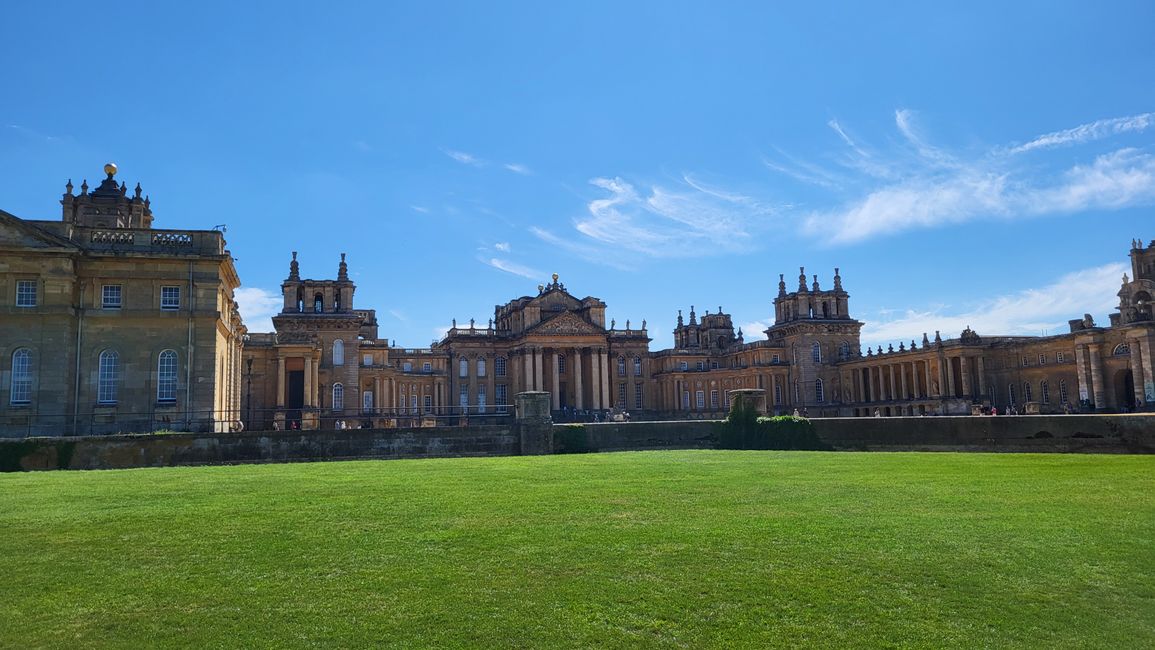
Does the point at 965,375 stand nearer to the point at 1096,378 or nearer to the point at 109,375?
the point at 1096,378

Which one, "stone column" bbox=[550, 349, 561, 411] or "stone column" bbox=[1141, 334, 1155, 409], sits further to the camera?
"stone column" bbox=[550, 349, 561, 411]

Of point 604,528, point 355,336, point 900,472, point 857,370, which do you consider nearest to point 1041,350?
point 857,370

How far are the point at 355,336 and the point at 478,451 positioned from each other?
3204 cm

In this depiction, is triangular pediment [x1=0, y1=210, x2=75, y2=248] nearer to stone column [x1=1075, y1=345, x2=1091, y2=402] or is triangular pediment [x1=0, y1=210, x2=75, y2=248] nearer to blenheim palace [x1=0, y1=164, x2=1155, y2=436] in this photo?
blenheim palace [x1=0, y1=164, x2=1155, y2=436]

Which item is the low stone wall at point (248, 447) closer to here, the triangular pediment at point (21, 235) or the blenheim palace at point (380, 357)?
the blenheim palace at point (380, 357)

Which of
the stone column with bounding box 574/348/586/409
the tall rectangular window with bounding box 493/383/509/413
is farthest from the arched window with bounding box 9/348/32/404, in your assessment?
the tall rectangular window with bounding box 493/383/509/413

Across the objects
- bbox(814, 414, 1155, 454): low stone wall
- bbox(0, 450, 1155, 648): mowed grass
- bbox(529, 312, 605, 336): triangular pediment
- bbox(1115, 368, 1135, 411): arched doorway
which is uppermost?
bbox(529, 312, 605, 336): triangular pediment

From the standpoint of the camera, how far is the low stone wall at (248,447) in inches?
995

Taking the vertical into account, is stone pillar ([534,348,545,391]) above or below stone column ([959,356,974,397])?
above

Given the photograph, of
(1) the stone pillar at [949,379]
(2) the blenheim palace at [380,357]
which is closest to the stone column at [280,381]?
(2) the blenheim palace at [380,357]

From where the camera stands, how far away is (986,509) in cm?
1198

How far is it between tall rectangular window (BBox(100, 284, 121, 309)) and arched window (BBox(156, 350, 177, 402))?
264 cm

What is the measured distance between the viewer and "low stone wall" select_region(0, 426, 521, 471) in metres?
25.3

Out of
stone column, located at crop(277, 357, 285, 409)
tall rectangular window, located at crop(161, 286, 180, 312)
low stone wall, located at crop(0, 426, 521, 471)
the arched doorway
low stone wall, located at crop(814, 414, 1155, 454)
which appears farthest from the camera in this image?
the arched doorway
